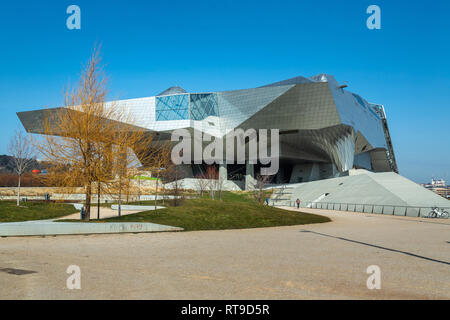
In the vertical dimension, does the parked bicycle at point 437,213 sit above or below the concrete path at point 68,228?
Answer: below

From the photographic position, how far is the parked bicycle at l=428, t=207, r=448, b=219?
91.1ft

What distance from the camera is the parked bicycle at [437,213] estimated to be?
1093 inches

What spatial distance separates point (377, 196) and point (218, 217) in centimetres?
2082

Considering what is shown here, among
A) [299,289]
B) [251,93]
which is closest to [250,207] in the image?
[299,289]

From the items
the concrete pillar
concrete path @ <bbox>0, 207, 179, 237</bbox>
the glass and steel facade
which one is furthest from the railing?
the concrete pillar

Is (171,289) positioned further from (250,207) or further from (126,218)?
(250,207)

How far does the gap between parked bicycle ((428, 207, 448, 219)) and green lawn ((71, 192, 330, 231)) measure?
10.3 meters

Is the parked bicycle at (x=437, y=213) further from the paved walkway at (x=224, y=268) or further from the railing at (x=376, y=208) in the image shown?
the paved walkway at (x=224, y=268)

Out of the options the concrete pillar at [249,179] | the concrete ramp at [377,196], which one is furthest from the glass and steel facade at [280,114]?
the concrete ramp at [377,196]

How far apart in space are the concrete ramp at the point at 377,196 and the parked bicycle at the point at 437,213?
34.3 inches

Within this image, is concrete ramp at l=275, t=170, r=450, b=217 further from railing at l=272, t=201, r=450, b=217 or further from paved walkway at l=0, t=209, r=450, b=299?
paved walkway at l=0, t=209, r=450, b=299

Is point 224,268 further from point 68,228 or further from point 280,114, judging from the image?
point 280,114

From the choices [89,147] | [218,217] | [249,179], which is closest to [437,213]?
[218,217]

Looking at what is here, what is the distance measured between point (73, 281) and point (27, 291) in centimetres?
83
